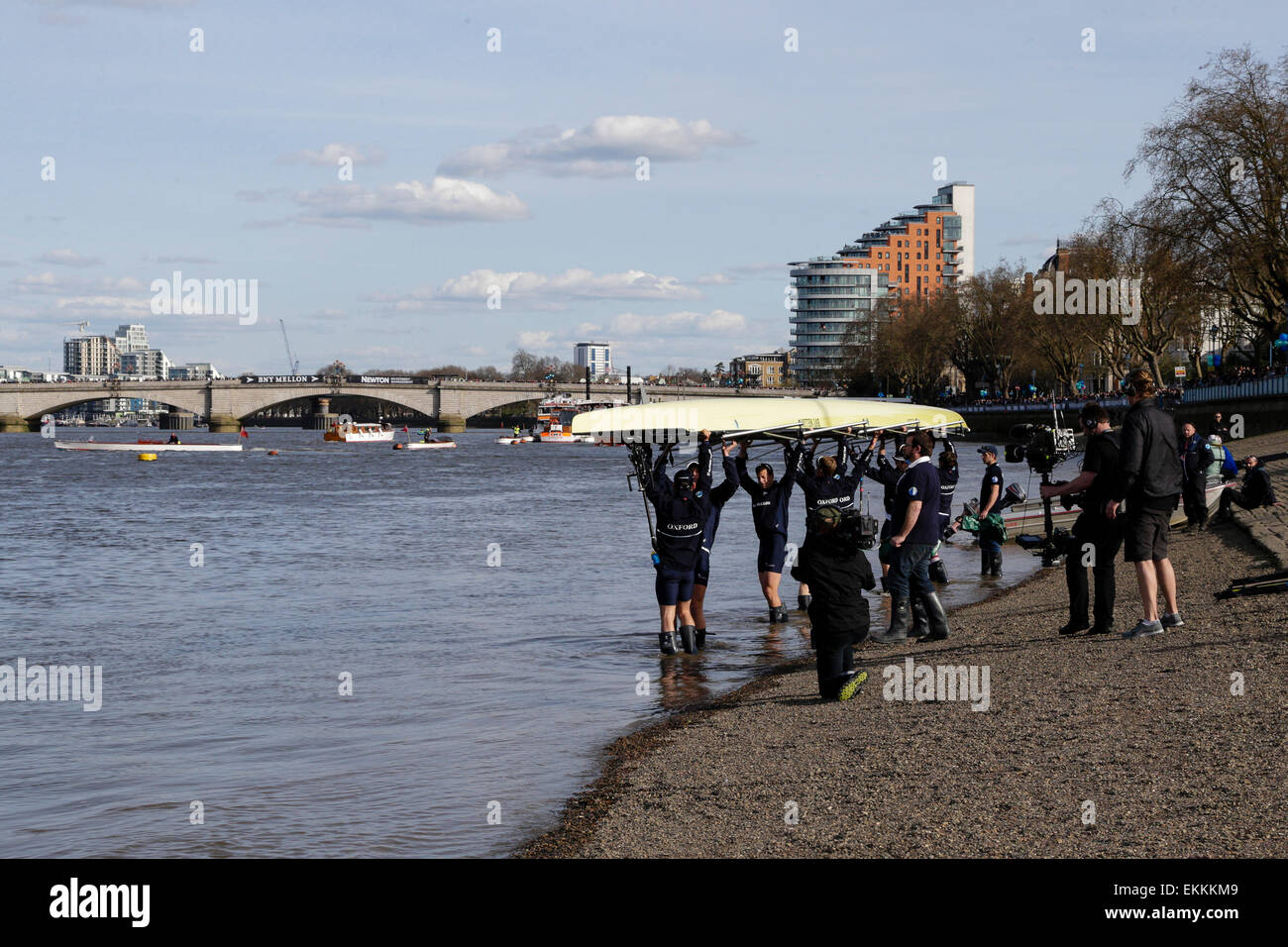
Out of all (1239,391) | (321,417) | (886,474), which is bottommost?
(886,474)

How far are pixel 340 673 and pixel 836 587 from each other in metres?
7.30

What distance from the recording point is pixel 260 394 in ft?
467

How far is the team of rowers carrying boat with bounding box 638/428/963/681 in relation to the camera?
36.2 ft

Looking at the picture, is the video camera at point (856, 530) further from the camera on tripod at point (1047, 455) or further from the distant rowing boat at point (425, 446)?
the distant rowing boat at point (425, 446)

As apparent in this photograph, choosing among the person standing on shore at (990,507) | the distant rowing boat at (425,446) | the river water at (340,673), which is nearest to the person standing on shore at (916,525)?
the river water at (340,673)

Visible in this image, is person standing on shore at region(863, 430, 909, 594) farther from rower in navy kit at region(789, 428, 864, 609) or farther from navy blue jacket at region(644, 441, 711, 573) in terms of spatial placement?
navy blue jacket at region(644, 441, 711, 573)

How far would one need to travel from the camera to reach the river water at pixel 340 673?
9734 mm

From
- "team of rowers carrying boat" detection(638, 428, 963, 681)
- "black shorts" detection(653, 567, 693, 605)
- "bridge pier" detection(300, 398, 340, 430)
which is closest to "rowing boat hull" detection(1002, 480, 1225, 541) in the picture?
"team of rowers carrying boat" detection(638, 428, 963, 681)

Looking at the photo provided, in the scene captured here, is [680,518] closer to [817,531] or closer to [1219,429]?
[817,531]

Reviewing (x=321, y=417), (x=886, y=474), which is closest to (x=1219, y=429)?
(x=886, y=474)
